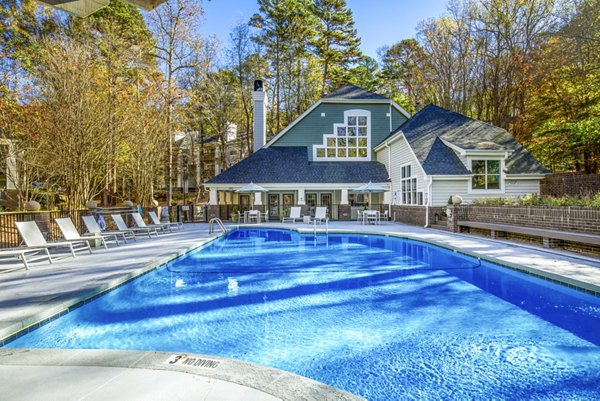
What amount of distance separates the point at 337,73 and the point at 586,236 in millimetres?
25540

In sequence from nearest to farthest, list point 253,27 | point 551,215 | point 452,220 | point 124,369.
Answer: point 124,369 → point 551,215 → point 452,220 → point 253,27

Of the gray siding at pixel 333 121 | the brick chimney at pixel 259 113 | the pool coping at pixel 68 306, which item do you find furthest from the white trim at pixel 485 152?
the pool coping at pixel 68 306

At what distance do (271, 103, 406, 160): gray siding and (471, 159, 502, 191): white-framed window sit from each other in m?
7.60

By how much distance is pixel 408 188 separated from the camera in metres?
18.3

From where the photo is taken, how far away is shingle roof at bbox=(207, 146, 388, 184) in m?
20.5

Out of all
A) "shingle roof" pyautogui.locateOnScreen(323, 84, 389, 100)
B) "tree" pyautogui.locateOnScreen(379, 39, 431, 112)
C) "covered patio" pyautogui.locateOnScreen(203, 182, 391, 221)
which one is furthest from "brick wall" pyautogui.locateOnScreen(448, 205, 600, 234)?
"tree" pyautogui.locateOnScreen(379, 39, 431, 112)

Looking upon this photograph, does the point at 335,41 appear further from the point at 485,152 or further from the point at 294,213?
the point at 485,152

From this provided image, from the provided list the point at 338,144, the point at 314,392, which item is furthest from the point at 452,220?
the point at 314,392

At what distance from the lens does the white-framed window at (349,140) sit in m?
22.6

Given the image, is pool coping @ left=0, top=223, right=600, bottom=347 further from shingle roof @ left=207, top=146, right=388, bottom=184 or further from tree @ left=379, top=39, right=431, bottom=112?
tree @ left=379, top=39, right=431, bottom=112

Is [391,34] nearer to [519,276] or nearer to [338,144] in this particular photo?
[338,144]

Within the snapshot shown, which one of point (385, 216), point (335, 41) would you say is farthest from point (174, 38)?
point (385, 216)

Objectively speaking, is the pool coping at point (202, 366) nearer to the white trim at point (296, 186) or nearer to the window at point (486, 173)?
the window at point (486, 173)

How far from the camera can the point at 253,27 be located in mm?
27781
